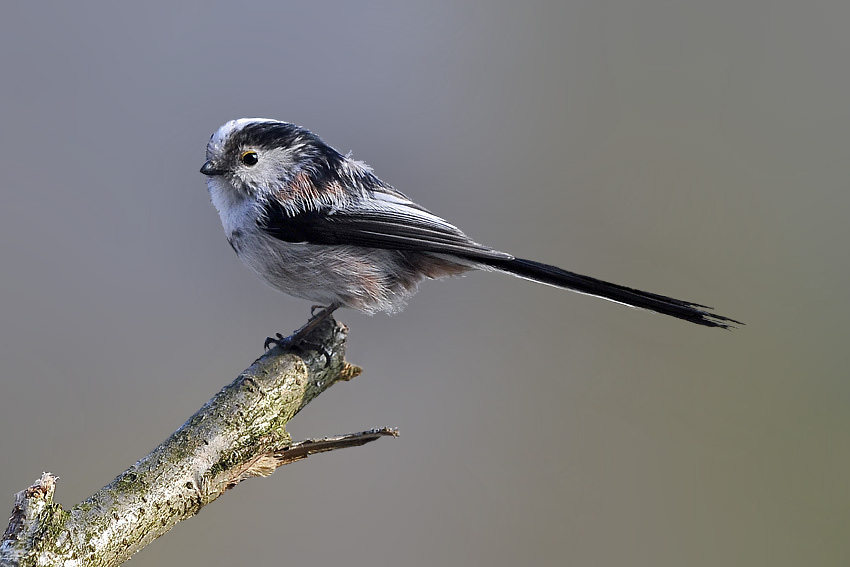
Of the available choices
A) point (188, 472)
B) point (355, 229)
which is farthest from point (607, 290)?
point (188, 472)

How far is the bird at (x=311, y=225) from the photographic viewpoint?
1854 mm

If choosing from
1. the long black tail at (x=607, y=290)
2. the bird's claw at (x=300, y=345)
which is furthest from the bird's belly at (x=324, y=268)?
the long black tail at (x=607, y=290)

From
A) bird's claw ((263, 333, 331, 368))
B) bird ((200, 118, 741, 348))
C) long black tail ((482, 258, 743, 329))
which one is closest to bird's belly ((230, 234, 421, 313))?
bird ((200, 118, 741, 348))

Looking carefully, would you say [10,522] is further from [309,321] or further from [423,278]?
[423,278]

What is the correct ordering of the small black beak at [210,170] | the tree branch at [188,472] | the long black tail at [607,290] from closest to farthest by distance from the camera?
the tree branch at [188,472] → the long black tail at [607,290] → the small black beak at [210,170]

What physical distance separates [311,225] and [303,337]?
0.30 metres

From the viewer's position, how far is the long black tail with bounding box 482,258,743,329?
1.52 metres

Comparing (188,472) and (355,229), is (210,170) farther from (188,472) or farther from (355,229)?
(188,472)

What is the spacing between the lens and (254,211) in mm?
1884

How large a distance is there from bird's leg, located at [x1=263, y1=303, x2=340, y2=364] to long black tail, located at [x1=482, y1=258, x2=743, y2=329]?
1.59 feet

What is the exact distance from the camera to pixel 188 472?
138 centimetres

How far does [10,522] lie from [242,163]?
104 cm

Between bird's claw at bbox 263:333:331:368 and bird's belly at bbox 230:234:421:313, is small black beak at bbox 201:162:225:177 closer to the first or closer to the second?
bird's belly at bbox 230:234:421:313

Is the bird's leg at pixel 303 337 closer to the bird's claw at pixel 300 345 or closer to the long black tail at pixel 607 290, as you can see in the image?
the bird's claw at pixel 300 345
